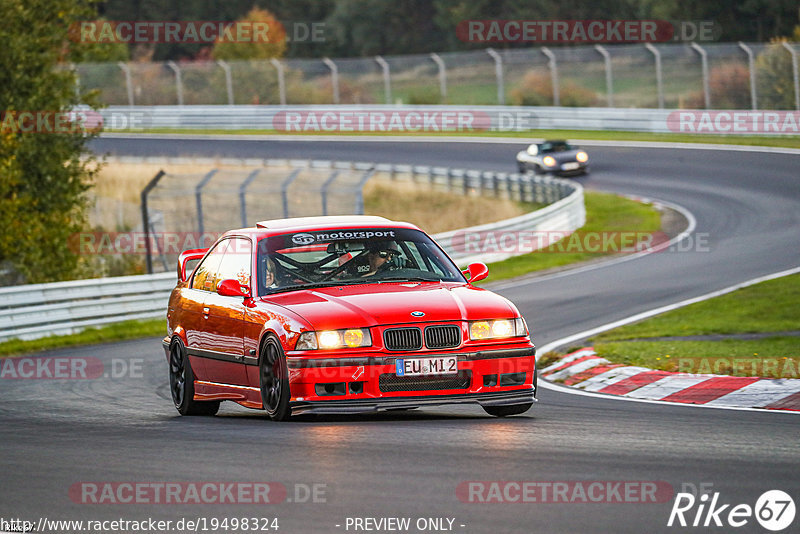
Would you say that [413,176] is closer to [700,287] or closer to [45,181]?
[45,181]

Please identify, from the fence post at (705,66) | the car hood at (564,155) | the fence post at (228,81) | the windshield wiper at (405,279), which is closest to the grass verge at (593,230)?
the car hood at (564,155)

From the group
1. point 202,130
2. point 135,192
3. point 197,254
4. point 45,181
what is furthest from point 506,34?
point 197,254

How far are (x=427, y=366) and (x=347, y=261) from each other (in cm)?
147

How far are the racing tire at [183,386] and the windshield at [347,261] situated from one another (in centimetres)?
130

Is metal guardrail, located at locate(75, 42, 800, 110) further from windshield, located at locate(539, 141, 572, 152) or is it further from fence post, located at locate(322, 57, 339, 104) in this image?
windshield, located at locate(539, 141, 572, 152)

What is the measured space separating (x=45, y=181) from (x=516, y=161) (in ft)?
69.3

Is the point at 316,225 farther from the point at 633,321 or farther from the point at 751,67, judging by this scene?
the point at 751,67

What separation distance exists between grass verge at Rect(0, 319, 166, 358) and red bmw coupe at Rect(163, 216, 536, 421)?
8742mm

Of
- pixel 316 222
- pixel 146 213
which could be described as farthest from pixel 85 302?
pixel 316 222

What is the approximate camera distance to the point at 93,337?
1930 cm

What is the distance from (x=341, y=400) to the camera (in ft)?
27.6

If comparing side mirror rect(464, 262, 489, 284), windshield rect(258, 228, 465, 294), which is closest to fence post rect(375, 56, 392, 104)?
side mirror rect(464, 262, 489, 284)

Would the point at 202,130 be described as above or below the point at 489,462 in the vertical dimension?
below

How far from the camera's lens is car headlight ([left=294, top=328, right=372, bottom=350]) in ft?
27.7
